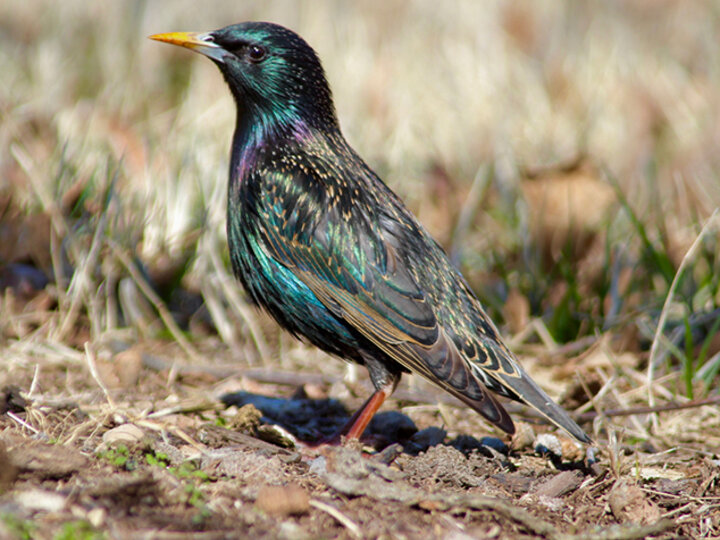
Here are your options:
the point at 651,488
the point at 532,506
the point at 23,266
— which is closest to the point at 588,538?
the point at 532,506

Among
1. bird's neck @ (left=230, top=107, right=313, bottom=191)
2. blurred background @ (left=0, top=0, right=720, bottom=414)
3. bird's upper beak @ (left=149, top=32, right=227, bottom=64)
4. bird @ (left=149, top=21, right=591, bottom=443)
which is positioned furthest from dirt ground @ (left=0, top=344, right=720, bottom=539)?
bird's upper beak @ (left=149, top=32, right=227, bottom=64)

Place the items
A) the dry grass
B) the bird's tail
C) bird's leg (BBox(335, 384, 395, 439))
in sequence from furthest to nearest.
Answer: the dry grass, bird's leg (BBox(335, 384, 395, 439)), the bird's tail

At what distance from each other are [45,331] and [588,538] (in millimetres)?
2807

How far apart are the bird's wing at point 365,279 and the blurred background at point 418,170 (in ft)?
3.39

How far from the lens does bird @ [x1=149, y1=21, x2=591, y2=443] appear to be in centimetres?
328

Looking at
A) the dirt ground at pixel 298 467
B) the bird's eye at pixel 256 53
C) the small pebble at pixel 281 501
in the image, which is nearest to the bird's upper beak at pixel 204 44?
the bird's eye at pixel 256 53

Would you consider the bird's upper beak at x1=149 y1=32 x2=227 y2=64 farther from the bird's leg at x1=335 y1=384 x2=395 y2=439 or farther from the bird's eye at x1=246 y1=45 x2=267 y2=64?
the bird's leg at x1=335 y1=384 x2=395 y2=439

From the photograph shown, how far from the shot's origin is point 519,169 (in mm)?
5582

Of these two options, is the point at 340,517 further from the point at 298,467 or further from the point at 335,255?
the point at 335,255

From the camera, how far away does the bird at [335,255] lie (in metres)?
3.28

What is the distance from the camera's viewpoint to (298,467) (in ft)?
10.1

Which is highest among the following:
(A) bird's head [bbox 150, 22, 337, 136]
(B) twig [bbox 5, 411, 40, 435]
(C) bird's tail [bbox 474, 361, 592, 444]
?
(A) bird's head [bbox 150, 22, 337, 136]

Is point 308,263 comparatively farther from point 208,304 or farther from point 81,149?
point 81,149

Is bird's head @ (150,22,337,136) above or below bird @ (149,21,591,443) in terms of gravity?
above
